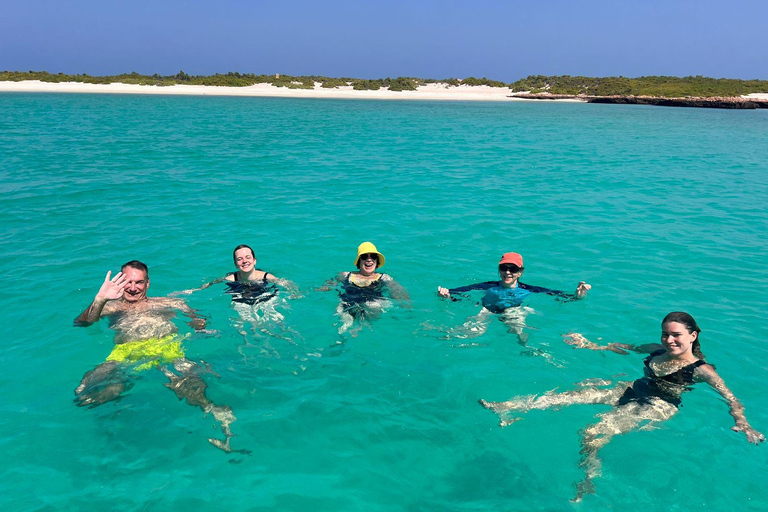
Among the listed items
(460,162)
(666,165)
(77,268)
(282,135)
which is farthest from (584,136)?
(77,268)

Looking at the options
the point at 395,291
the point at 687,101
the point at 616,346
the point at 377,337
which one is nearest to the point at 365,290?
the point at 395,291

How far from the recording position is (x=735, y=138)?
33750mm

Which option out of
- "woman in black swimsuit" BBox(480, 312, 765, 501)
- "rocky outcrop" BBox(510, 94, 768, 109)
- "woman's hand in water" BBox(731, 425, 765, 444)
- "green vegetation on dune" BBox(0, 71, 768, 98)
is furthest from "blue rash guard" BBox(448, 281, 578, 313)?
"green vegetation on dune" BBox(0, 71, 768, 98)

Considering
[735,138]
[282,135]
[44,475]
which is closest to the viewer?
[44,475]

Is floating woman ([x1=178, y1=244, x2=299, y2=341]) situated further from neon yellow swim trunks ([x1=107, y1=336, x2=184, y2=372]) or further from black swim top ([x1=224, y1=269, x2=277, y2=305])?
neon yellow swim trunks ([x1=107, y1=336, x2=184, y2=372])

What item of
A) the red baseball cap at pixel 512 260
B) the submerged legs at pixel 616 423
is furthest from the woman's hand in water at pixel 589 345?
the red baseball cap at pixel 512 260

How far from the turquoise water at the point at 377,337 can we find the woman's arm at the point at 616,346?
328mm

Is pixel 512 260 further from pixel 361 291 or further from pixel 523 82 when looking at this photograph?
pixel 523 82

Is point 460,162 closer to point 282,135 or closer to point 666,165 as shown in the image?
point 666,165

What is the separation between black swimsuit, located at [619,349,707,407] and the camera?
557 cm

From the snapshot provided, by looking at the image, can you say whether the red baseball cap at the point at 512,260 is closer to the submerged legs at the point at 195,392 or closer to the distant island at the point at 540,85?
the submerged legs at the point at 195,392

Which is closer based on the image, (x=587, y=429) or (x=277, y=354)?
(x=587, y=429)

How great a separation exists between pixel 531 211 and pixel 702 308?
6.54 meters

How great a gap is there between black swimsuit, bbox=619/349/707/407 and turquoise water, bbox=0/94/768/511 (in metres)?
0.39
